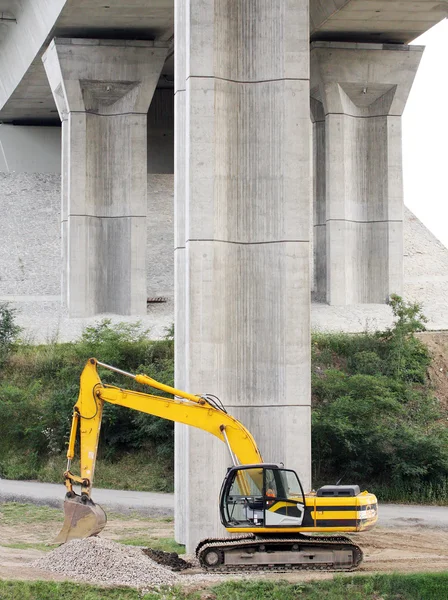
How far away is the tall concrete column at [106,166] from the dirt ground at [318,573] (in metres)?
17.4

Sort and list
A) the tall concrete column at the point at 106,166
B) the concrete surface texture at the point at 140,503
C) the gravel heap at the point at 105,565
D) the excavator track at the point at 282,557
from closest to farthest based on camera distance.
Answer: the gravel heap at the point at 105,565 < the excavator track at the point at 282,557 < the concrete surface texture at the point at 140,503 < the tall concrete column at the point at 106,166

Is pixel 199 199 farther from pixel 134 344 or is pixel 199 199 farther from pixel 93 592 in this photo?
pixel 134 344

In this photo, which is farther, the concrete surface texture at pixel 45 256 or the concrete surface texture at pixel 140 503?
the concrete surface texture at pixel 45 256

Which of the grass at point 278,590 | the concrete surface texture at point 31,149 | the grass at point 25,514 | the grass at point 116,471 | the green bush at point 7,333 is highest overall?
the concrete surface texture at point 31,149

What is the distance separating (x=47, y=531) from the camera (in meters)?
23.6

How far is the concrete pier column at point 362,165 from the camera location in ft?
135

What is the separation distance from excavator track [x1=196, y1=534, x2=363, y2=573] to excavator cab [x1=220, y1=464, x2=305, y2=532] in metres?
0.30

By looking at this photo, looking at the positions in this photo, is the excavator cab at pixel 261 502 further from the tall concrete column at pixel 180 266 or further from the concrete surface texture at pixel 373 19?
the concrete surface texture at pixel 373 19

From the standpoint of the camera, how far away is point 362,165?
4253 centimetres

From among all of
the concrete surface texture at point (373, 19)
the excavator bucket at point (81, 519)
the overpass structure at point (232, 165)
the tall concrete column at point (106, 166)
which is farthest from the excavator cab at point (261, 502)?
the tall concrete column at point (106, 166)

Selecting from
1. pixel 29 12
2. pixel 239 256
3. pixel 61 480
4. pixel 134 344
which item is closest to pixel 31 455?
pixel 61 480

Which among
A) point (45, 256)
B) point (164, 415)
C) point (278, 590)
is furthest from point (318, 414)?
point (45, 256)

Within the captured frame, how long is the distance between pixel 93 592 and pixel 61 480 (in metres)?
13.4

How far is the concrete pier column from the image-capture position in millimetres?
41250
